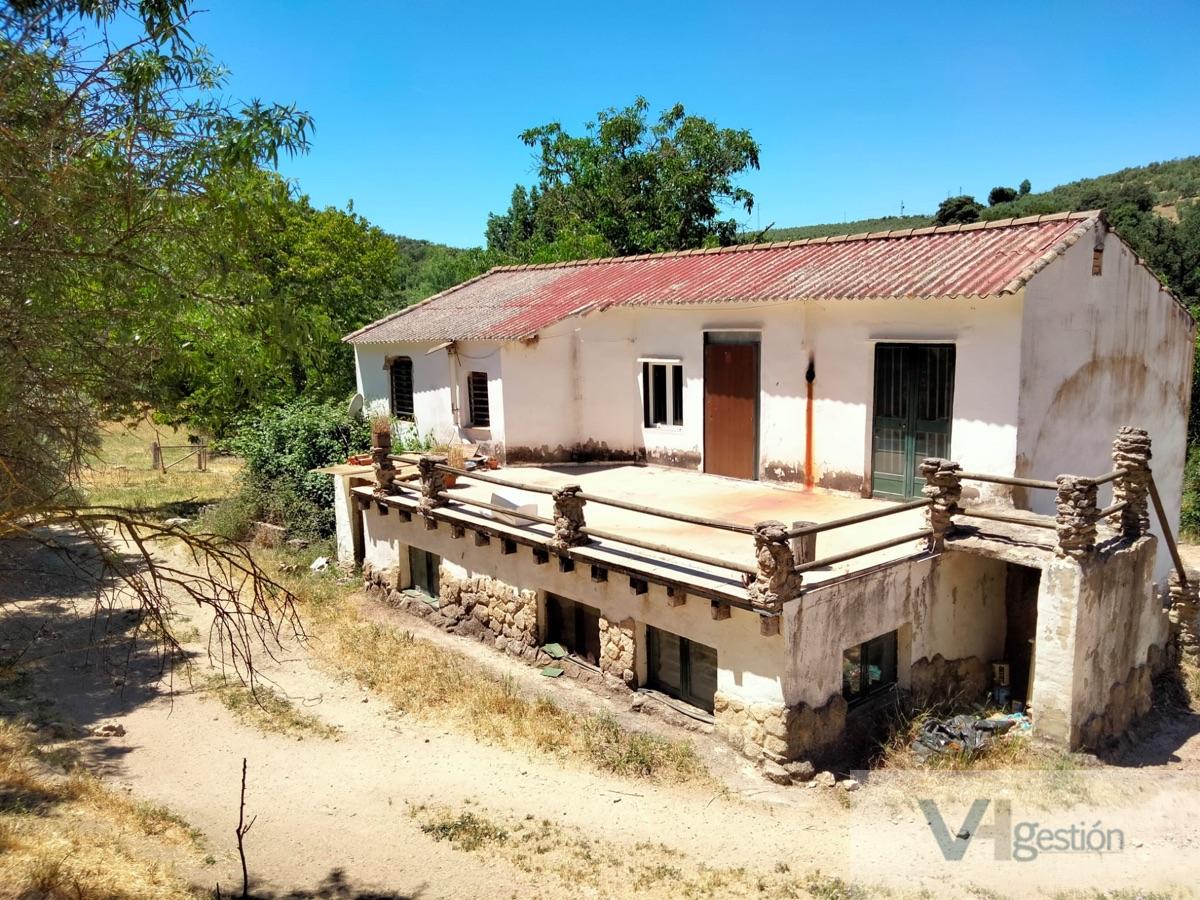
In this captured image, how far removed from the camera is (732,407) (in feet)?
49.0

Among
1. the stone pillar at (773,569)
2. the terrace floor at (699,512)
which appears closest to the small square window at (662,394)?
the terrace floor at (699,512)

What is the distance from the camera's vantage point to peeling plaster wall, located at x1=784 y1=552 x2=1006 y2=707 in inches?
374

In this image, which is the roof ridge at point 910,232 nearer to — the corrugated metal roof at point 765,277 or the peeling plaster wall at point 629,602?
the corrugated metal roof at point 765,277

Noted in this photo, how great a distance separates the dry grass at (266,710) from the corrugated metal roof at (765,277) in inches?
293

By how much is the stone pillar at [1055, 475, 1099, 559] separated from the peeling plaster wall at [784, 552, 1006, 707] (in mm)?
1511

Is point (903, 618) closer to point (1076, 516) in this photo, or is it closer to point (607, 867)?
point (1076, 516)

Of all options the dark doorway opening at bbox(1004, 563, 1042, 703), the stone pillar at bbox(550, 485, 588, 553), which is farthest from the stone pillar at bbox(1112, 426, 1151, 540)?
the stone pillar at bbox(550, 485, 588, 553)

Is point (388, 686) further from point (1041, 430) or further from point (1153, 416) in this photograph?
point (1153, 416)

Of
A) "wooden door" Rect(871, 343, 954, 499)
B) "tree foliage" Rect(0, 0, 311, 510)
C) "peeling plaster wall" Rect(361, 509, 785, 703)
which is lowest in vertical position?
"peeling plaster wall" Rect(361, 509, 785, 703)

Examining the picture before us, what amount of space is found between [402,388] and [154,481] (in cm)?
1218

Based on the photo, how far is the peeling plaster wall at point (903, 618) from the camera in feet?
31.2

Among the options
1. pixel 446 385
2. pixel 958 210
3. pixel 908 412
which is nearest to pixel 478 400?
pixel 446 385

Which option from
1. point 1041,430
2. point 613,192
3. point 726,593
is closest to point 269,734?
point 726,593

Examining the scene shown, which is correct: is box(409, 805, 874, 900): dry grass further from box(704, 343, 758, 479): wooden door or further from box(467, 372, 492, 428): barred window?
box(467, 372, 492, 428): barred window
